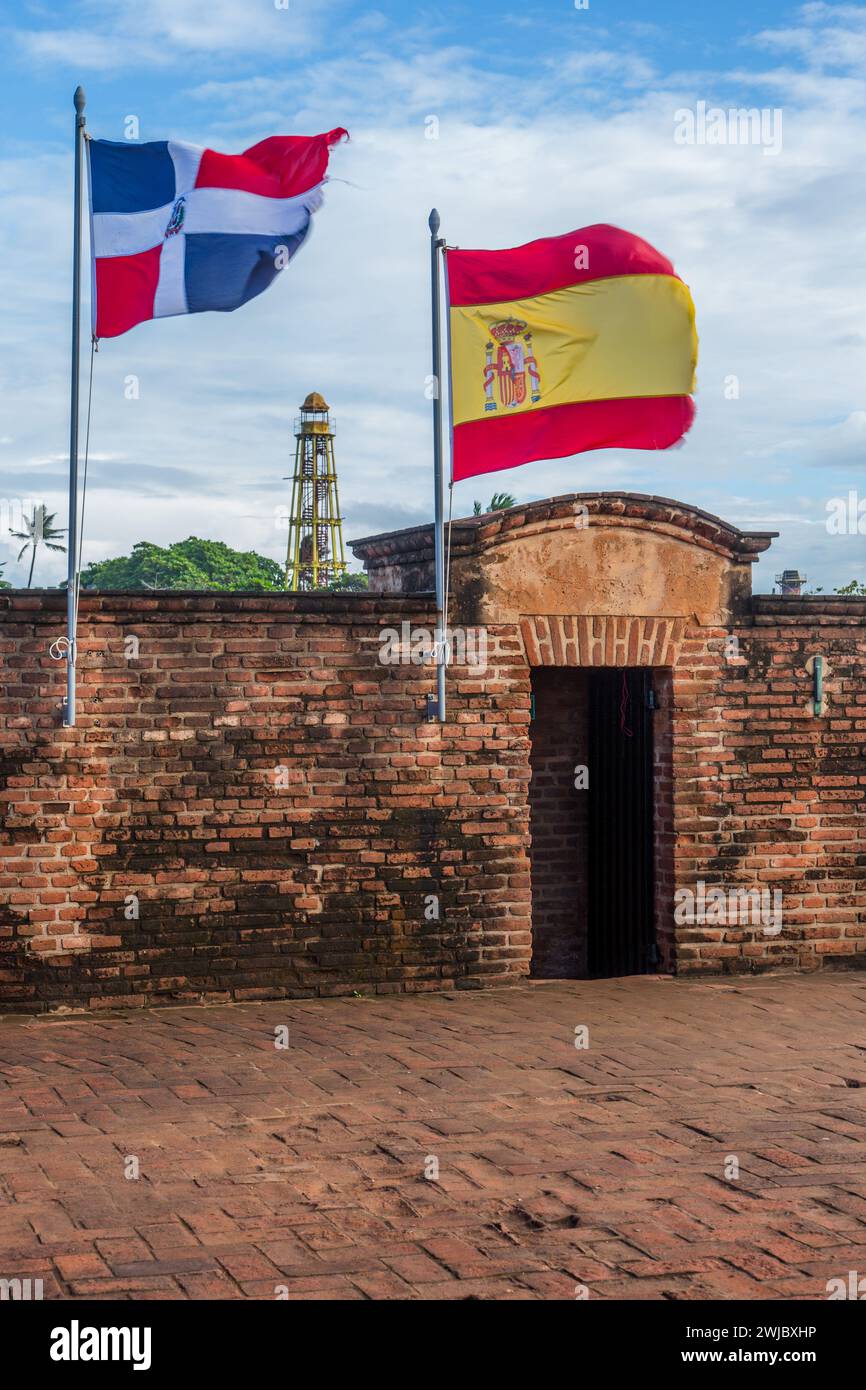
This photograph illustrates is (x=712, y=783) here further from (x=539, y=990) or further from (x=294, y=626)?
(x=294, y=626)

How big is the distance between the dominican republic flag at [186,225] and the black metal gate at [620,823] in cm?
401

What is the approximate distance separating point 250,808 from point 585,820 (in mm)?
3001

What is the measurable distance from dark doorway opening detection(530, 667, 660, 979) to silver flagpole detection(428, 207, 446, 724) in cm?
176

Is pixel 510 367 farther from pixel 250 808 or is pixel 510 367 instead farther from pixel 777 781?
pixel 777 781

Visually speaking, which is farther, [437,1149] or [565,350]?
[565,350]

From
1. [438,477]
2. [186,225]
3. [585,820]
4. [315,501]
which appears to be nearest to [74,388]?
[186,225]

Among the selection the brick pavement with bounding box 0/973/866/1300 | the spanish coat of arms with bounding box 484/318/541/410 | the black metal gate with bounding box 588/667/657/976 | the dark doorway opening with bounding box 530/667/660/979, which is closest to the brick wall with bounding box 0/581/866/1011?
the black metal gate with bounding box 588/667/657/976

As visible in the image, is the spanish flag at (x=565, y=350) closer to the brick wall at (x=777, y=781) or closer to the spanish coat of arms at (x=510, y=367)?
the spanish coat of arms at (x=510, y=367)

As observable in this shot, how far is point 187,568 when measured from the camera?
83.0 metres

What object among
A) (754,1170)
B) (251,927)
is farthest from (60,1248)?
(251,927)

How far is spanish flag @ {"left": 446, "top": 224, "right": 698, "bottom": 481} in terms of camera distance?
Result: 9484 mm

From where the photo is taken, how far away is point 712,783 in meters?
10.2

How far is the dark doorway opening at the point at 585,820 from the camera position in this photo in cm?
1082

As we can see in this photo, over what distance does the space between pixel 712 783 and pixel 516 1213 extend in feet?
17.1
